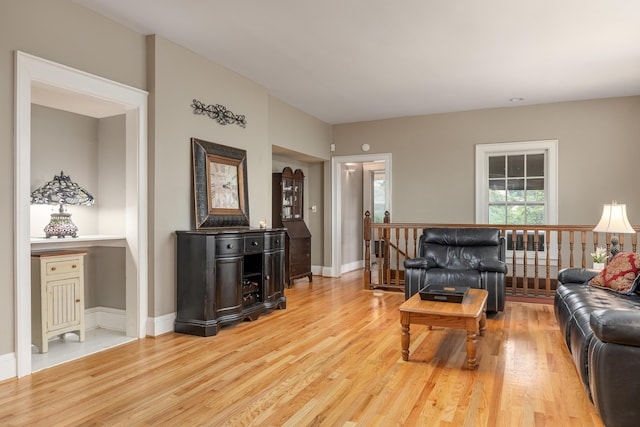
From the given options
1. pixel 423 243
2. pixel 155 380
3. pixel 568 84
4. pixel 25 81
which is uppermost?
pixel 568 84

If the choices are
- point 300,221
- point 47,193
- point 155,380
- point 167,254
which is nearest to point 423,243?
point 300,221

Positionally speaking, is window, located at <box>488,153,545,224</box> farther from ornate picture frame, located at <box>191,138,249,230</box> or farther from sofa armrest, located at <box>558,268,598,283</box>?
ornate picture frame, located at <box>191,138,249,230</box>

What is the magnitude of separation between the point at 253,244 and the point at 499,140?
4.36 metres

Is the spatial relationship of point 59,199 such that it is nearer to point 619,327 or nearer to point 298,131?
point 298,131

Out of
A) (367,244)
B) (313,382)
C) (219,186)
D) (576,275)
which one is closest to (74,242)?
(219,186)

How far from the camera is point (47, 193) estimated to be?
350 cm

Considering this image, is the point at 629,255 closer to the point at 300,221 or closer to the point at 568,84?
the point at 568,84

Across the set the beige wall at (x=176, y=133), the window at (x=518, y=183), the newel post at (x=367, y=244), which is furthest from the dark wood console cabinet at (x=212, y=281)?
the window at (x=518, y=183)

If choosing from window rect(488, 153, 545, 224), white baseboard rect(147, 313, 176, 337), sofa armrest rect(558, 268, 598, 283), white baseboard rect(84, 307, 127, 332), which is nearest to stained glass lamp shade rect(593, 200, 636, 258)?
sofa armrest rect(558, 268, 598, 283)

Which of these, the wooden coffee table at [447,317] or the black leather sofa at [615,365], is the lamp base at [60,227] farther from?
the black leather sofa at [615,365]

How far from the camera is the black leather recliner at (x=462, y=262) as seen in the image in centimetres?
448

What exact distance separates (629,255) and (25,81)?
191 inches

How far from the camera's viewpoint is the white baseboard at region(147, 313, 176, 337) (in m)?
3.87

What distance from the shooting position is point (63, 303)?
11.6ft
